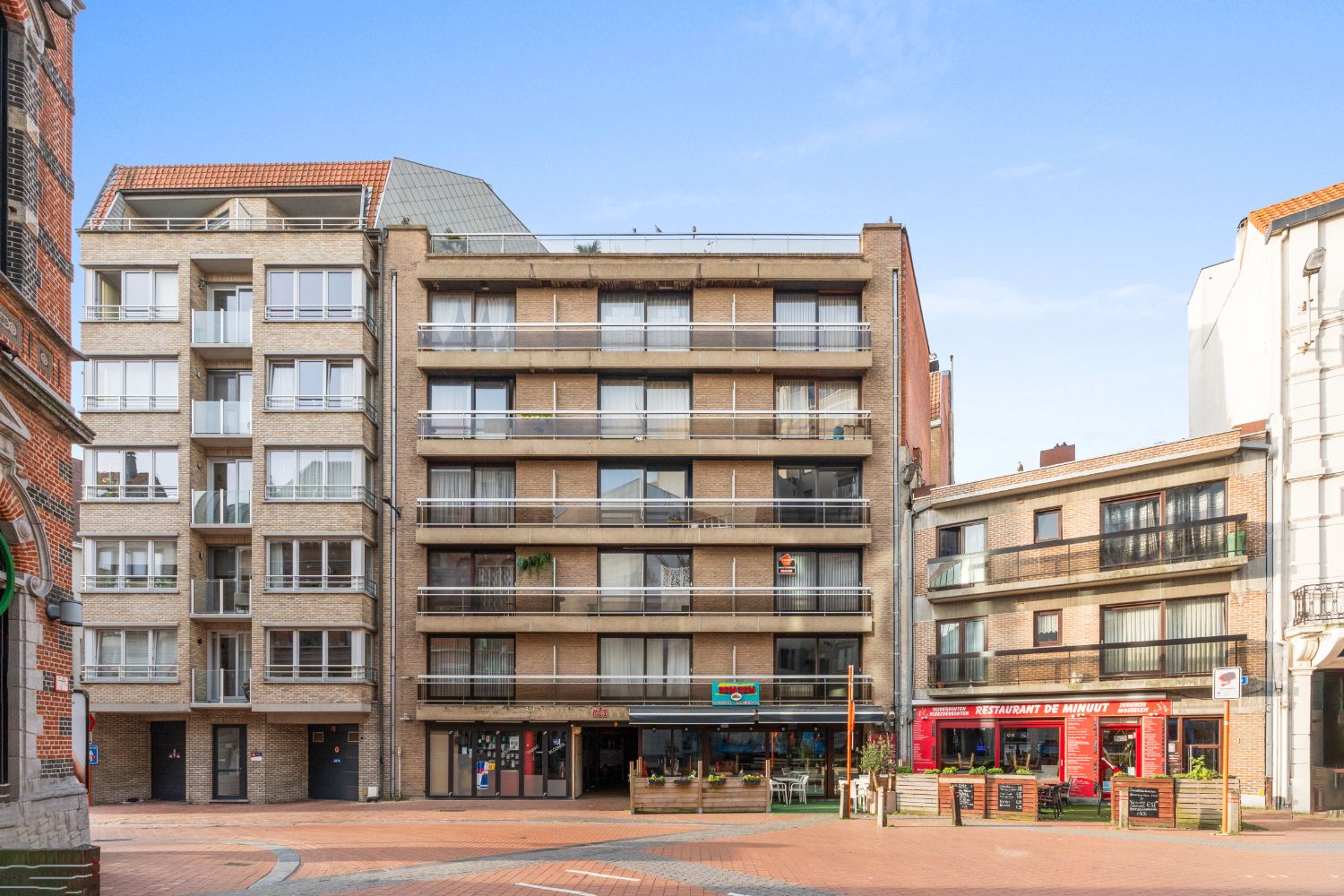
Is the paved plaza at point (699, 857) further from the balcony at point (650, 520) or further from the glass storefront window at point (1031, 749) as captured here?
the balcony at point (650, 520)

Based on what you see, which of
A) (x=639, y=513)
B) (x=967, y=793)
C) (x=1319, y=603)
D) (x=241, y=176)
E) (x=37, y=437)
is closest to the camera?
(x=37, y=437)

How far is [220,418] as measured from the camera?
38.5 m

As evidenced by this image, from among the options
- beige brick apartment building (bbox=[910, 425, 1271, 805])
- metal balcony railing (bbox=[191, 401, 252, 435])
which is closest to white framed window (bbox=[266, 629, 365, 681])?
metal balcony railing (bbox=[191, 401, 252, 435])

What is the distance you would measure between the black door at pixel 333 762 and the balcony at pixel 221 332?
432 inches

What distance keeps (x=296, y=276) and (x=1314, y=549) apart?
2700 centimetres

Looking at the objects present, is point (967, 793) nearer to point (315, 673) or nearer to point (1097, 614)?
point (1097, 614)

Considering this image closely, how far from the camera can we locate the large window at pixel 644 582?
38750mm

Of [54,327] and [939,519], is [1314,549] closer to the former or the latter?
[939,519]

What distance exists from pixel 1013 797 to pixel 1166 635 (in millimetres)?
7442

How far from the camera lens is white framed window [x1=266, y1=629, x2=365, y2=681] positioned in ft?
123

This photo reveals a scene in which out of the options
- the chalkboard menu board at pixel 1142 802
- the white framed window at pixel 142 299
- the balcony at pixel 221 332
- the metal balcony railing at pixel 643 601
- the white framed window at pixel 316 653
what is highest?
the white framed window at pixel 142 299

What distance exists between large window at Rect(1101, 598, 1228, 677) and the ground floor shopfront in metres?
0.86

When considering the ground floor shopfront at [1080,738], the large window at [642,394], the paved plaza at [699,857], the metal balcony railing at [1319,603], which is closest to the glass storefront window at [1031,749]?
the ground floor shopfront at [1080,738]

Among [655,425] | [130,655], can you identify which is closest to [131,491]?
[130,655]
